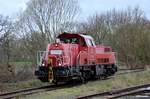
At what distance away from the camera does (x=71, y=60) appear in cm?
2311

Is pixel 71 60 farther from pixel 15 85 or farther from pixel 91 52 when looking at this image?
pixel 15 85

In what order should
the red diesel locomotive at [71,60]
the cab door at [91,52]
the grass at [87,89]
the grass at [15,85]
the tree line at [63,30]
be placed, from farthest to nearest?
the tree line at [63,30] < the cab door at [91,52] < the red diesel locomotive at [71,60] < the grass at [15,85] < the grass at [87,89]

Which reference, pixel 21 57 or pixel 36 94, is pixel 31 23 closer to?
pixel 21 57

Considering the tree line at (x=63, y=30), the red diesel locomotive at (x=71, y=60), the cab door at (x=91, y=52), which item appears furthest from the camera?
the tree line at (x=63, y=30)

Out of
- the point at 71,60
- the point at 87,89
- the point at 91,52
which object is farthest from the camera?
the point at 91,52

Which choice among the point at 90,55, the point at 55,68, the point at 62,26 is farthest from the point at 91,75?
the point at 62,26

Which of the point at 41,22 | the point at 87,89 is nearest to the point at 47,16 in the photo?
the point at 41,22

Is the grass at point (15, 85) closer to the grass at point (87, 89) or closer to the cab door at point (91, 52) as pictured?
the grass at point (87, 89)

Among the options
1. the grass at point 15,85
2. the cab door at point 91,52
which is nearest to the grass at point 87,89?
the cab door at point 91,52

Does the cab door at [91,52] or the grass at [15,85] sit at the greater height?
the cab door at [91,52]

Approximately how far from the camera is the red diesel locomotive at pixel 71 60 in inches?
876

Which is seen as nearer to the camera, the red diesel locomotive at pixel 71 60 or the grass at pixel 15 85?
the grass at pixel 15 85

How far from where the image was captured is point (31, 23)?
163 ft

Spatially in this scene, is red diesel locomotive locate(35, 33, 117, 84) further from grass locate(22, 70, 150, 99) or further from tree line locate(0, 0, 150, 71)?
tree line locate(0, 0, 150, 71)
